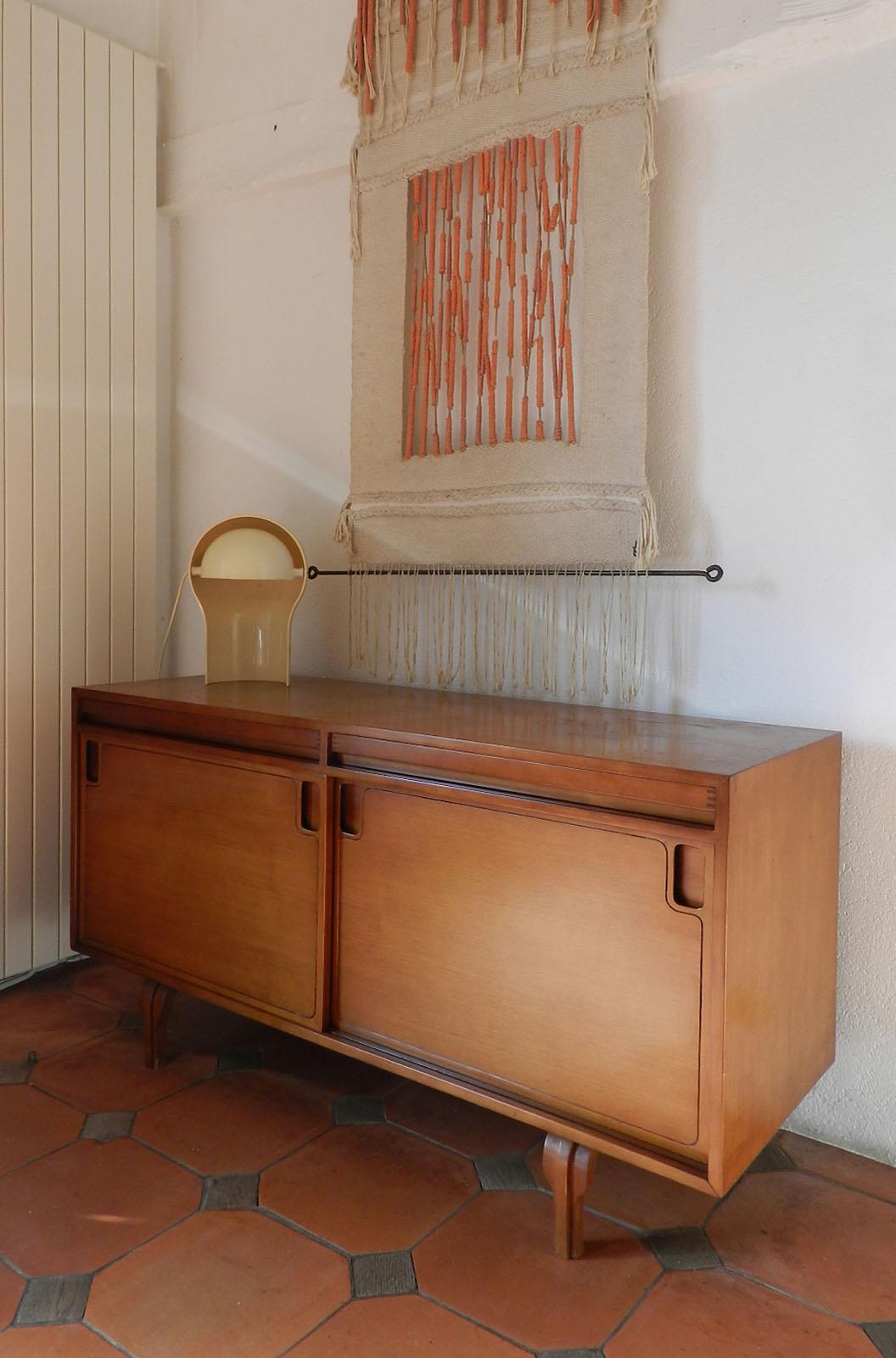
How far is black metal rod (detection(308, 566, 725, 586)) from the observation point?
1.99 meters

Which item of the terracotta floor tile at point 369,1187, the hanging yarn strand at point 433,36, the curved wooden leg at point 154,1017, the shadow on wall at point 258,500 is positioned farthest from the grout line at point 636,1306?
the hanging yarn strand at point 433,36

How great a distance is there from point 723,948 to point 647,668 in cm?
79

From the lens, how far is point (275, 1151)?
1.89 meters

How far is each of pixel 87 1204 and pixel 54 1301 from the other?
0.24 metres

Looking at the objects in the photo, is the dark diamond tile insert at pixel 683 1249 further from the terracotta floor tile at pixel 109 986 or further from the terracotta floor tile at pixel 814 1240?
the terracotta floor tile at pixel 109 986

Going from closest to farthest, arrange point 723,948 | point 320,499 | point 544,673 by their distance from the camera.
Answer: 1. point 723,948
2. point 544,673
3. point 320,499

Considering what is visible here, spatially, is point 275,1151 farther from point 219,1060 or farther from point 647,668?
point 647,668

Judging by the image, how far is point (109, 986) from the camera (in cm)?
266

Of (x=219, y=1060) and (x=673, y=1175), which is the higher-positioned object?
(x=673, y=1175)

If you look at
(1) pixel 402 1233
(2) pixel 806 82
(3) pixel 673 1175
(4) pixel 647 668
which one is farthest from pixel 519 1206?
(2) pixel 806 82

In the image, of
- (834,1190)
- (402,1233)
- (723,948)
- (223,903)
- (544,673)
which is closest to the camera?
(723,948)

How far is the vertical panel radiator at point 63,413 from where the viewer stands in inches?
101

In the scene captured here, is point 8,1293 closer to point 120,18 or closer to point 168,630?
point 168,630

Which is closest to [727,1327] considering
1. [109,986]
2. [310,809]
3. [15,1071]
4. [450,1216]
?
[450,1216]
